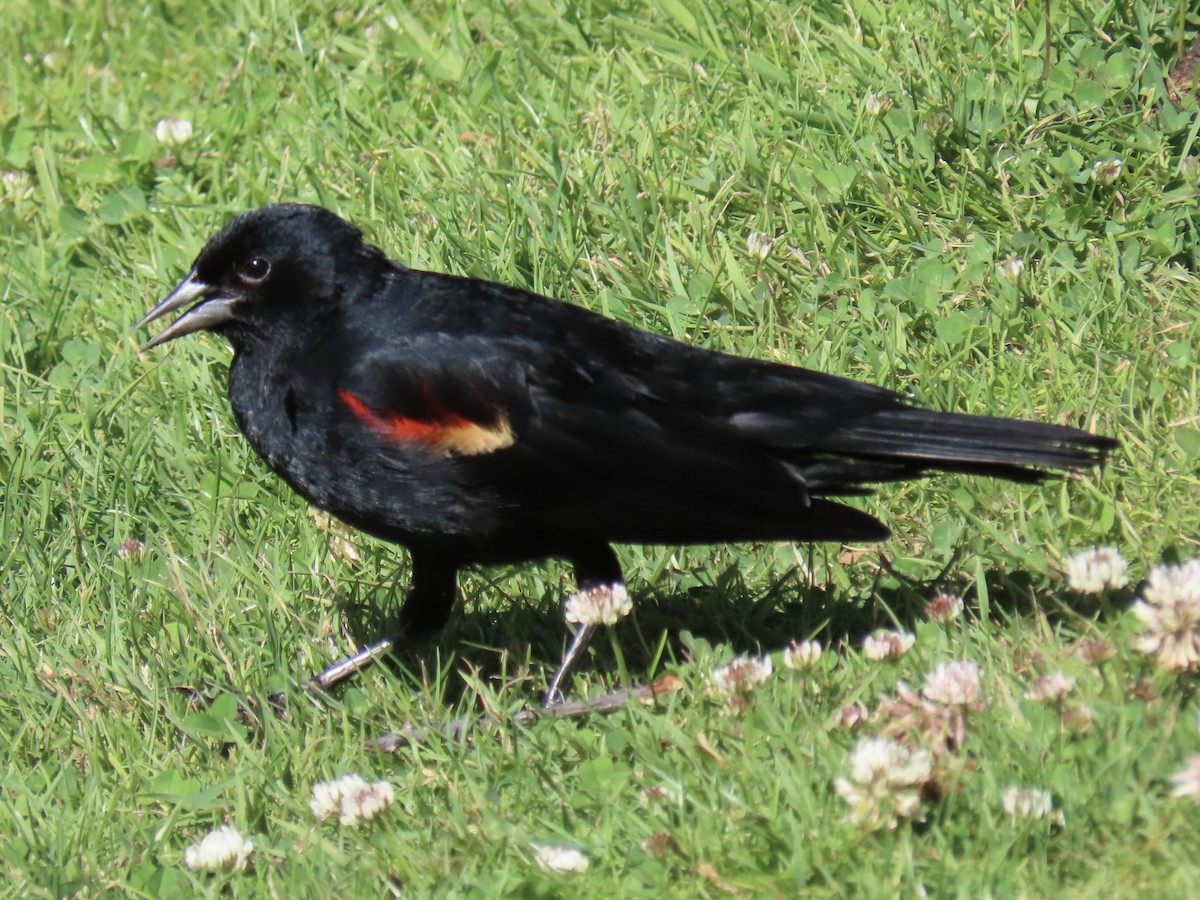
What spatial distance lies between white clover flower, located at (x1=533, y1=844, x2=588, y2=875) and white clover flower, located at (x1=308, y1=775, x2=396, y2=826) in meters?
0.38

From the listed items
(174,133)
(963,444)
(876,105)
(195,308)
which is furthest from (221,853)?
(174,133)

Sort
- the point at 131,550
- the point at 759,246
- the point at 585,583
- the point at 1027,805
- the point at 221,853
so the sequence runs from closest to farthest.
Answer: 1. the point at 1027,805
2. the point at 221,853
3. the point at 585,583
4. the point at 131,550
5. the point at 759,246

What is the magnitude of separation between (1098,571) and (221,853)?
1858mm

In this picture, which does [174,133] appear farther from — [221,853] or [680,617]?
[221,853]

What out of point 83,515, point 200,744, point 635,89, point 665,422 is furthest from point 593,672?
point 635,89

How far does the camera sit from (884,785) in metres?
2.73

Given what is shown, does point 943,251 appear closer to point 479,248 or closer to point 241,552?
point 479,248

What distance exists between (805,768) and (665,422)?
1031 millimetres

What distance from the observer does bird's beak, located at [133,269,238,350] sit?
13.4ft

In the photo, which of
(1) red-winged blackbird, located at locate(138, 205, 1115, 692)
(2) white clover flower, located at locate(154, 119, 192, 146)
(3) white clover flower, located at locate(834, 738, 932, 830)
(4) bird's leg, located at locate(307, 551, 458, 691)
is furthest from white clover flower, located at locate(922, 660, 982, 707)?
(2) white clover flower, located at locate(154, 119, 192, 146)

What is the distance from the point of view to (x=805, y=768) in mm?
2975

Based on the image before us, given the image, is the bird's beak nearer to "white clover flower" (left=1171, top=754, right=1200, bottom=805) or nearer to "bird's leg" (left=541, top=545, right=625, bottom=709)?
"bird's leg" (left=541, top=545, right=625, bottom=709)

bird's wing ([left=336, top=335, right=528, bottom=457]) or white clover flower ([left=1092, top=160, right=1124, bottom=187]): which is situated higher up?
white clover flower ([left=1092, top=160, right=1124, bottom=187])

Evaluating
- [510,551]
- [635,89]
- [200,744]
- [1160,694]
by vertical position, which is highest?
[635,89]
